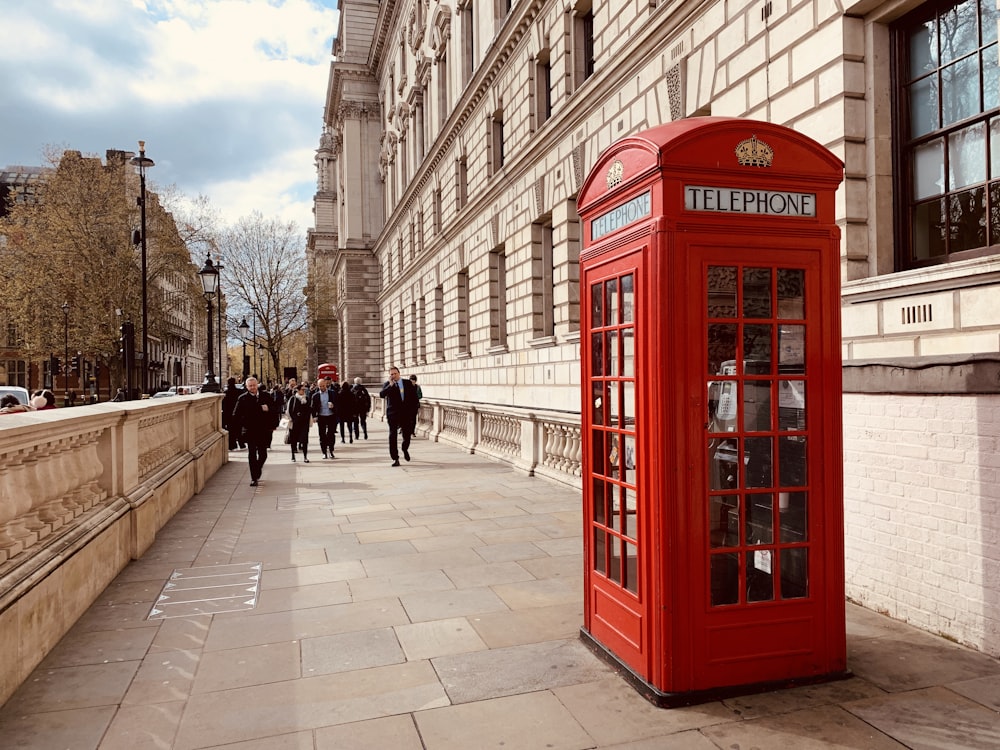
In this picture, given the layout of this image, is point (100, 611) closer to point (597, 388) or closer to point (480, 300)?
point (597, 388)

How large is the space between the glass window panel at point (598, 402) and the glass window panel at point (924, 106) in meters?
3.83

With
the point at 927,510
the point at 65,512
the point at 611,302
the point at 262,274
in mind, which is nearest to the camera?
the point at 611,302

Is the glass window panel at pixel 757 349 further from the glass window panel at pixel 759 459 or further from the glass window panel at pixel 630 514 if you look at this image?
the glass window panel at pixel 630 514

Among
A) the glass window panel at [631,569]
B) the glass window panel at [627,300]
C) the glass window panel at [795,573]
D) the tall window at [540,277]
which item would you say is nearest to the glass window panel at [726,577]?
the glass window panel at [795,573]

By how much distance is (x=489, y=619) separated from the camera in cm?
520

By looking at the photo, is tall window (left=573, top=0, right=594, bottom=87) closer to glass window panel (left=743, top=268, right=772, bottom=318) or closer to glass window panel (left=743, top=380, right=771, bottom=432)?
glass window panel (left=743, top=268, right=772, bottom=318)

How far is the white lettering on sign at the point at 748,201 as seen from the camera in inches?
149

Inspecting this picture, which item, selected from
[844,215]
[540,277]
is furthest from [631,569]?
[540,277]

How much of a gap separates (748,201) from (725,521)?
1.66 m

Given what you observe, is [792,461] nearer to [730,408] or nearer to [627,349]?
[730,408]

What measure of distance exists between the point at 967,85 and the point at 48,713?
7264mm

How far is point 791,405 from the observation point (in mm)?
3936

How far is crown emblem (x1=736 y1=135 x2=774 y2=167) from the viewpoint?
386 cm

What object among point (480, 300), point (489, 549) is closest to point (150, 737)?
point (489, 549)
